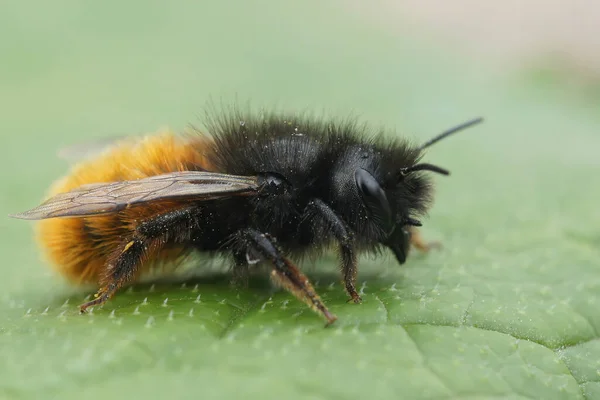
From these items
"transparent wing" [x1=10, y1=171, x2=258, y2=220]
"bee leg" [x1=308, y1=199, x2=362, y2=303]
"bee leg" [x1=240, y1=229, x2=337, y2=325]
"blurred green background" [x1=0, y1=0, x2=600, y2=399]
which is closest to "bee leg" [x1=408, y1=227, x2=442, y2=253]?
"blurred green background" [x1=0, y1=0, x2=600, y2=399]

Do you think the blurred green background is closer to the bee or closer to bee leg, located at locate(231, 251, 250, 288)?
bee leg, located at locate(231, 251, 250, 288)

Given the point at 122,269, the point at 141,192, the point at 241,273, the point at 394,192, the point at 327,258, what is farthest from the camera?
the point at 327,258

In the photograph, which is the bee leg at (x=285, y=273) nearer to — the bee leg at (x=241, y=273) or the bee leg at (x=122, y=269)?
the bee leg at (x=241, y=273)

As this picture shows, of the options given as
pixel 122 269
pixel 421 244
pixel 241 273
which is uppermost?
pixel 122 269

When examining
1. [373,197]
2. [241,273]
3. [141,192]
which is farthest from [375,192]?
[141,192]

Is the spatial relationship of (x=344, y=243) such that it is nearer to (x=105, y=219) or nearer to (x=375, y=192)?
(x=375, y=192)

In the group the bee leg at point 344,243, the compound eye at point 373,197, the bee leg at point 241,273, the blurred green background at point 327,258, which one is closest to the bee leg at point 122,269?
the blurred green background at point 327,258
